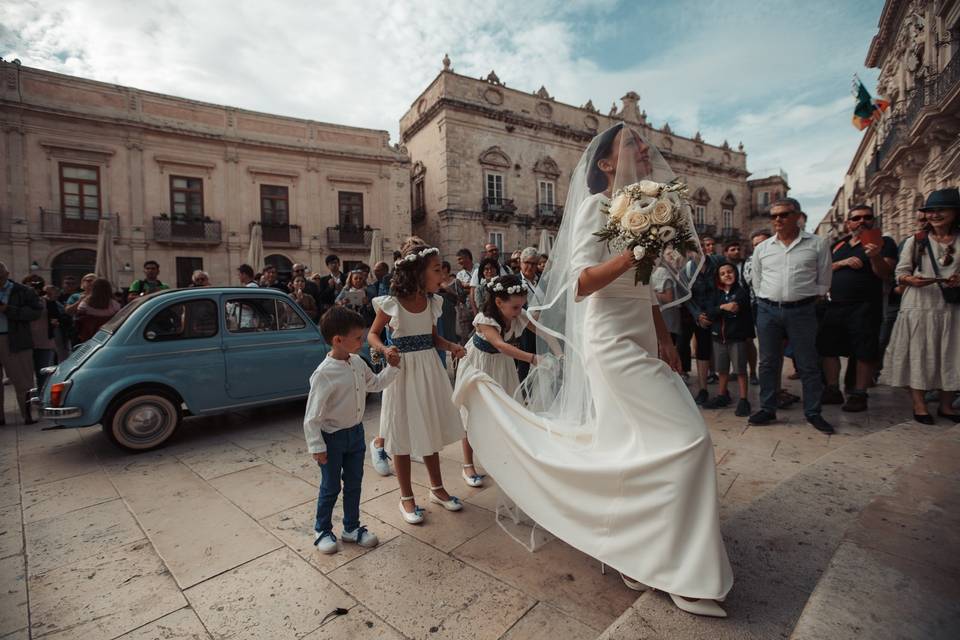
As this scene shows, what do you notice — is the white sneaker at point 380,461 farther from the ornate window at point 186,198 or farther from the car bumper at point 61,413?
the ornate window at point 186,198

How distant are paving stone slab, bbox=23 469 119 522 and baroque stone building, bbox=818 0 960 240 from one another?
17.1 meters

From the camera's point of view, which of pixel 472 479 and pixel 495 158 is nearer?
pixel 472 479

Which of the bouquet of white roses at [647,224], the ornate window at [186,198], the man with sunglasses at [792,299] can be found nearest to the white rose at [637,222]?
the bouquet of white roses at [647,224]

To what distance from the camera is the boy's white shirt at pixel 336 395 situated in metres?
2.49

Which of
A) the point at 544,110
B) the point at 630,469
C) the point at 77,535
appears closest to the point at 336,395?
the point at 630,469

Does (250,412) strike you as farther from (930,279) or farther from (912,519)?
(930,279)

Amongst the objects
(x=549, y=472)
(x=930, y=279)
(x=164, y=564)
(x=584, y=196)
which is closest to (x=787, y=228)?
(x=930, y=279)

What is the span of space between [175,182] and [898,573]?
23.1m

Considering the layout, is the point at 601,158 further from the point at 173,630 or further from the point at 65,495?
the point at 65,495

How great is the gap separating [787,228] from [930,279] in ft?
4.24

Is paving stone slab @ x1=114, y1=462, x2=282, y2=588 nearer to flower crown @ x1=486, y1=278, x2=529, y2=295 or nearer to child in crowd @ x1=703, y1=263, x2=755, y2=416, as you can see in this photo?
flower crown @ x1=486, y1=278, x2=529, y2=295

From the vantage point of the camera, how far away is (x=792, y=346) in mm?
4406

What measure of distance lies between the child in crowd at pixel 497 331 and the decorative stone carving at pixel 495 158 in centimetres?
2214

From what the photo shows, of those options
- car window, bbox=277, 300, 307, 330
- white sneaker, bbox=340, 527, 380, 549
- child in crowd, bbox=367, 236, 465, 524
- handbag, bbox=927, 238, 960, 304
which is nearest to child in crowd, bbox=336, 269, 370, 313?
car window, bbox=277, 300, 307, 330
